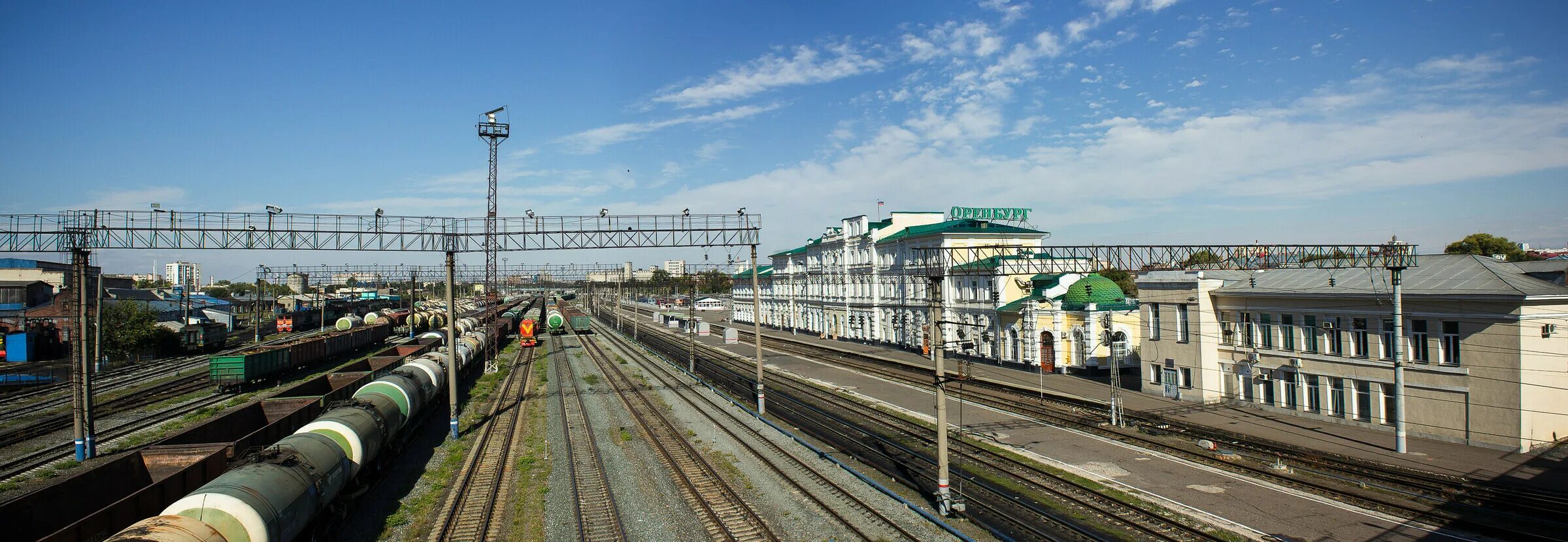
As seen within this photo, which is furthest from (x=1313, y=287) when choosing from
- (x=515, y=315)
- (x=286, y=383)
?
(x=515, y=315)

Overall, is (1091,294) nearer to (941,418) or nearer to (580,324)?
(941,418)

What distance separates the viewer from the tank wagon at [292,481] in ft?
37.7

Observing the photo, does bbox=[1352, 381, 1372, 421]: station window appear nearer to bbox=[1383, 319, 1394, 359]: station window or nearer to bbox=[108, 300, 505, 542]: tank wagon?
bbox=[1383, 319, 1394, 359]: station window

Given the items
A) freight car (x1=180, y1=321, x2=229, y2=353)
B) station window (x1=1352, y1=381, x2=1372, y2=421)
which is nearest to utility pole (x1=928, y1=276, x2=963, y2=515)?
station window (x1=1352, y1=381, x2=1372, y2=421)

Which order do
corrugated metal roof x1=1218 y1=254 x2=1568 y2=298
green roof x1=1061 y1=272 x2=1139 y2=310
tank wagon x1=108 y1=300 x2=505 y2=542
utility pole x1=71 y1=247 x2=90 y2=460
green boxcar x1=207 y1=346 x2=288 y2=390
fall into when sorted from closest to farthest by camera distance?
tank wagon x1=108 y1=300 x2=505 y2=542 < utility pole x1=71 y1=247 x2=90 y2=460 < corrugated metal roof x1=1218 y1=254 x2=1568 y2=298 < green boxcar x1=207 y1=346 x2=288 y2=390 < green roof x1=1061 y1=272 x2=1139 y2=310

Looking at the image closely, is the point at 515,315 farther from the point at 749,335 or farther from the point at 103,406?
the point at 103,406

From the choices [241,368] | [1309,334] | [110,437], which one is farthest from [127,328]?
[1309,334]

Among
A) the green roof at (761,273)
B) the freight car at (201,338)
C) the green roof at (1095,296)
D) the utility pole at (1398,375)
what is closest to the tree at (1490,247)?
the green roof at (1095,296)

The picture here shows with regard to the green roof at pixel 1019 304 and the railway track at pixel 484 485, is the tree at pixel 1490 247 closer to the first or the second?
the green roof at pixel 1019 304

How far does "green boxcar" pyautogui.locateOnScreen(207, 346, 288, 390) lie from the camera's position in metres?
38.2

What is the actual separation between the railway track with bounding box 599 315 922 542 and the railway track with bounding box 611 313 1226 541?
2.13m

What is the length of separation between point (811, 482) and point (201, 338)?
68187mm

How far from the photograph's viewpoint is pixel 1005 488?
797 inches

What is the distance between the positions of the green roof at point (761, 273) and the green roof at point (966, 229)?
4270 cm
